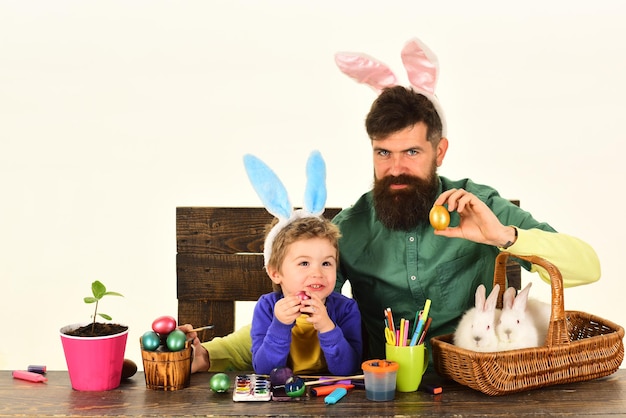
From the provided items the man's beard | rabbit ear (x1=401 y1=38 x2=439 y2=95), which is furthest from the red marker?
rabbit ear (x1=401 y1=38 x2=439 y2=95)

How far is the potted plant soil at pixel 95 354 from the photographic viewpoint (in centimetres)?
176

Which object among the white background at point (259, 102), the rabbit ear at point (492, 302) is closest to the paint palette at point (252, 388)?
the rabbit ear at point (492, 302)

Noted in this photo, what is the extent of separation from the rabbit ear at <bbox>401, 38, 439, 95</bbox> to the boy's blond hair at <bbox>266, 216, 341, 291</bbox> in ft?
1.68

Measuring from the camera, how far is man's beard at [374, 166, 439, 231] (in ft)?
7.20

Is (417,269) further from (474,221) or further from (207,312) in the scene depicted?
(207,312)

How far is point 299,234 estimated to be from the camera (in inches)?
76.3

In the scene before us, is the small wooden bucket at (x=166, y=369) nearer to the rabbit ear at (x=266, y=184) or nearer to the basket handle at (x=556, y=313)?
the rabbit ear at (x=266, y=184)

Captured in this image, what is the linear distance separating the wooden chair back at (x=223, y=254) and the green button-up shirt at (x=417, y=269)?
0.25 meters

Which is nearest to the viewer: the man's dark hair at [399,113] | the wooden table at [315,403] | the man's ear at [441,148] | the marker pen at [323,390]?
the wooden table at [315,403]

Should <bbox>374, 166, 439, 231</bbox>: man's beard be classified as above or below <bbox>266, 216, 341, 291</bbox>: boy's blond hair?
above

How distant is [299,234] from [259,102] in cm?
153

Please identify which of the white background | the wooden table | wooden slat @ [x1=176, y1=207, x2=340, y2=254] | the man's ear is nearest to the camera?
the wooden table

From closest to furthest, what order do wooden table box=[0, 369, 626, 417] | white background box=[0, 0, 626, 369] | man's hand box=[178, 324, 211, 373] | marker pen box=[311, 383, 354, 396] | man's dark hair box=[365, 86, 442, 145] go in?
wooden table box=[0, 369, 626, 417] → marker pen box=[311, 383, 354, 396] → man's hand box=[178, 324, 211, 373] → man's dark hair box=[365, 86, 442, 145] → white background box=[0, 0, 626, 369]

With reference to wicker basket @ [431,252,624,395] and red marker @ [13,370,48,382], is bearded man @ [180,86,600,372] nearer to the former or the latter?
wicker basket @ [431,252,624,395]
